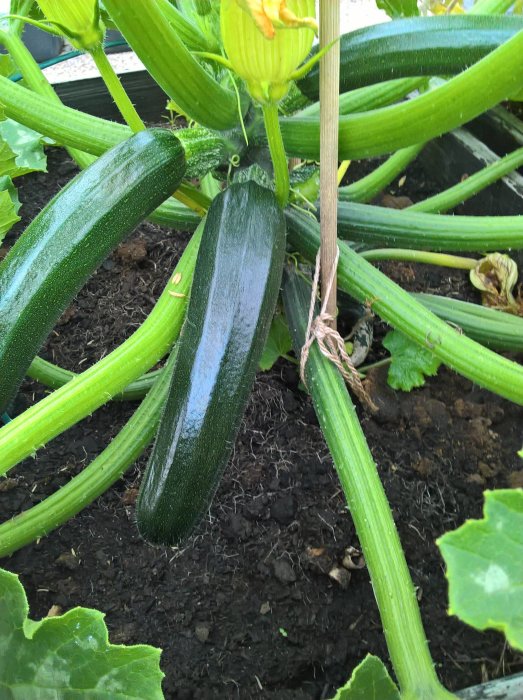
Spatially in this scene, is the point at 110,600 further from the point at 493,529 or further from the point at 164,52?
the point at 164,52

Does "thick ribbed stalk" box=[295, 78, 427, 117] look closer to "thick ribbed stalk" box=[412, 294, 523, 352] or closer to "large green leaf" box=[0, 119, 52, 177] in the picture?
"thick ribbed stalk" box=[412, 294, 523, 352]

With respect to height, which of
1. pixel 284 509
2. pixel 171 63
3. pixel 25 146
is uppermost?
pixel 25 146

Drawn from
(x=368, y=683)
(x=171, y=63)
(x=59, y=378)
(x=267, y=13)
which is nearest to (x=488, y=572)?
(x=368, y=683)

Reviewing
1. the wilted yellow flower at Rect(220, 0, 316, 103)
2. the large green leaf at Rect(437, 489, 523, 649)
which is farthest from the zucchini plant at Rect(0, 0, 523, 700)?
the large green leaf at Rect(437, 489, 523, 649)

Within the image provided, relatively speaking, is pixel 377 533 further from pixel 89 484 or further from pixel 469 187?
pixel 469 187

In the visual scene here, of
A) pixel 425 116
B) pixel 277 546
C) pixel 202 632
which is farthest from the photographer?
pixel 277 546

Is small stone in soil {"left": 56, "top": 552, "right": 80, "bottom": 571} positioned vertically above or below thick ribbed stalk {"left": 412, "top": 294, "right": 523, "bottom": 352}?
below

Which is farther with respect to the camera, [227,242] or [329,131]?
[227,242]
